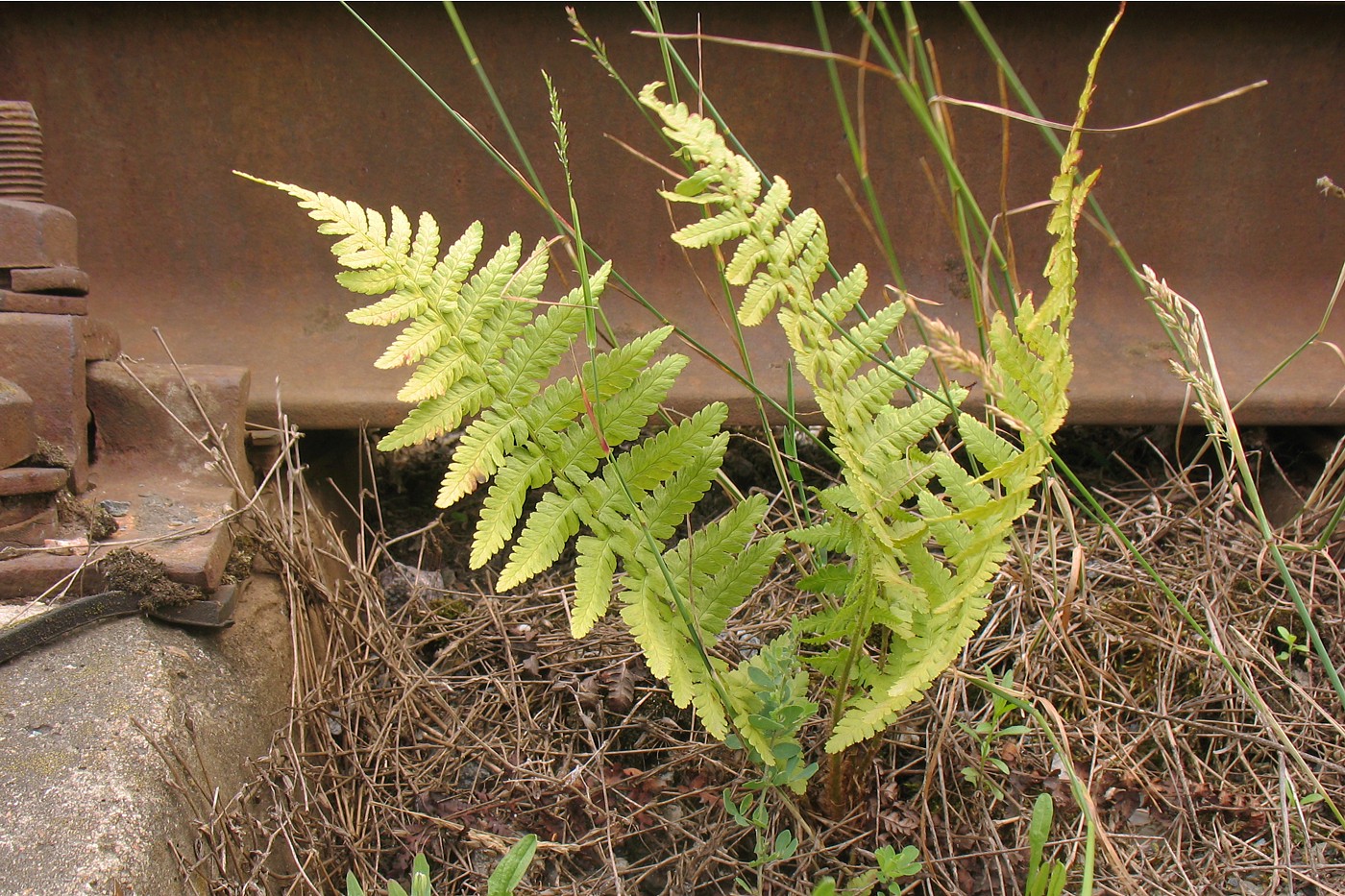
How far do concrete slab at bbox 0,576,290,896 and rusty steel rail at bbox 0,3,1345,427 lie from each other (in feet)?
2.09

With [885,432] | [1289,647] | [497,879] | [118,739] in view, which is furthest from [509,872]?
[1289,647]

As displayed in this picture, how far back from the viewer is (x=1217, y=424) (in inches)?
48.9

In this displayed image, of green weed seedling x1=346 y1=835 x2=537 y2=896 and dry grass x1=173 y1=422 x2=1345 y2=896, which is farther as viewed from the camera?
dry grass x1=173 y1=422 x2=1345 y2=896

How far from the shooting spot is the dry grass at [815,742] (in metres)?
1.43

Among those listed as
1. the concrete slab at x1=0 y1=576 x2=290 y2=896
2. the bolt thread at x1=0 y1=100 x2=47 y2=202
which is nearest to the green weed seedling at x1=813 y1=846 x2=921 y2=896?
the concrete slab at x1=0 y1=576 x2=290 y2=896

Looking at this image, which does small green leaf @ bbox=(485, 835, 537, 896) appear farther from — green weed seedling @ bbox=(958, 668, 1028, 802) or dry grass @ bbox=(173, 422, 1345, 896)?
green weed seedling @ bbox=(958, 668, 1028, 802)

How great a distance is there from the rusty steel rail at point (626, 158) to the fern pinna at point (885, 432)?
82 cm

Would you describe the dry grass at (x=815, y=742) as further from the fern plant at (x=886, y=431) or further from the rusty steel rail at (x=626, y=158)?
the rusty steel rail at (x=626, y=158)

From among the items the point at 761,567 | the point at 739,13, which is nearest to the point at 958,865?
the point at 761,567

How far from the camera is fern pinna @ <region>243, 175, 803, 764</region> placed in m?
1.29

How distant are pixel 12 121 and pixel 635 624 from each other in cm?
152

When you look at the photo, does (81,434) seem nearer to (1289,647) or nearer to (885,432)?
(885,432)

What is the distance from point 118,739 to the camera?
1.35 m

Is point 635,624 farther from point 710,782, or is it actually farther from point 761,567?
point 710,782
